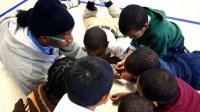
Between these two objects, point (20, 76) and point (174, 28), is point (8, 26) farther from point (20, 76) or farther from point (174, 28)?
point (174, 28)

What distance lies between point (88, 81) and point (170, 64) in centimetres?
64

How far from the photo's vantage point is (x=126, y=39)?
153 centimetres

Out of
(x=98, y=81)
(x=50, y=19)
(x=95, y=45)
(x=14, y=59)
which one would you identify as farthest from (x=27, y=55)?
(x=98, y=81)

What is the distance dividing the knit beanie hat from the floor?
383mm

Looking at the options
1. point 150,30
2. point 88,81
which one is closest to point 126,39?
point 150,30

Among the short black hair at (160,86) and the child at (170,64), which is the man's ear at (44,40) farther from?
the short black hair at (160,86)

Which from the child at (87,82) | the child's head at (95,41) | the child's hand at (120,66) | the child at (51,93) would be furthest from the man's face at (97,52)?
the child at (87,82)

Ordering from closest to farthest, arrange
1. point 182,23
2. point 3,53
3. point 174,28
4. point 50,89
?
point 50,89
point 3,53
point 174,28
point 182,23

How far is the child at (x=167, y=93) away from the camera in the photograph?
896 millimetres

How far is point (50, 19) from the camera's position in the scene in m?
1.02

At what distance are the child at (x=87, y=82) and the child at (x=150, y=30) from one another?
0.51 metres

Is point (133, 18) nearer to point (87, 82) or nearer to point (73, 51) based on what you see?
point (73, 51)

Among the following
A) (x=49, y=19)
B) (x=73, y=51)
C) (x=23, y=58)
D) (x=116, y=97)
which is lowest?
(x=116, y=97)

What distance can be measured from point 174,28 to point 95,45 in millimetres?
477
